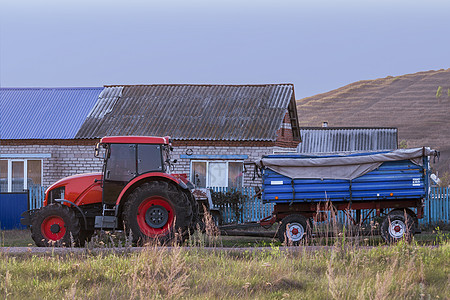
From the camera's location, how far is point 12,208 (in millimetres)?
20812

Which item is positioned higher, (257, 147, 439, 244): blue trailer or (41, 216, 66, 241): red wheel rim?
(257, 147, 439, 244): blue trailer

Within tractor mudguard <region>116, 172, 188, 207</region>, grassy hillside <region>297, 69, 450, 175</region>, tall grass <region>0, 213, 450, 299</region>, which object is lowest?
tall grass <region>0, 213, 450, 299</region>

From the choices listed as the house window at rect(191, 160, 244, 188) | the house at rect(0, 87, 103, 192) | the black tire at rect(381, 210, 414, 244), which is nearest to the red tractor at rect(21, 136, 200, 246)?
the black tire at rect(381, 210, 414, 244)

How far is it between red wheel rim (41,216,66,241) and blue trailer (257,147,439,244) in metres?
4.40

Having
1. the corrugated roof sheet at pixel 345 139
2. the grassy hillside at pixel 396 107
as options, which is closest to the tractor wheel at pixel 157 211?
the corrugated roof sheet at pixel 345 139

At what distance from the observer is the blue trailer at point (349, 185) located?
13.9 metres

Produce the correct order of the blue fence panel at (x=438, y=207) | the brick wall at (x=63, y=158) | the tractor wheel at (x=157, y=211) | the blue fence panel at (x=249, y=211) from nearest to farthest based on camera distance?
the tractor wheel at (x=157, y=211), the blue fence panel at (x=438, y=207), the blue fence panel at (x=249, y=211), the brick wall at (x=63, y=158)

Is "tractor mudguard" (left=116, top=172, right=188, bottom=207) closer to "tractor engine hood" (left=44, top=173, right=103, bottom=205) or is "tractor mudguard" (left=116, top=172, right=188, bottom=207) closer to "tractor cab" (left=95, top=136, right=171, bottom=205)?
"tractor cab" (left=95, top=136, right=171, bottom=205)

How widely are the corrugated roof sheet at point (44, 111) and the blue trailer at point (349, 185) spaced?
1236 centimetres

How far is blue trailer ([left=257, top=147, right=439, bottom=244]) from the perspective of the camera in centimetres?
1386

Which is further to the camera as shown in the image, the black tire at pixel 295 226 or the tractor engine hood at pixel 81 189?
the black tire at pixel 295 226

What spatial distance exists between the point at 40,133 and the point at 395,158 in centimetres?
1543

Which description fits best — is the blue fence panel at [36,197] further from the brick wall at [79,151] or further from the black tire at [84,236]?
the black tire at [84,236]

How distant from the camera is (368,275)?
339 inches
